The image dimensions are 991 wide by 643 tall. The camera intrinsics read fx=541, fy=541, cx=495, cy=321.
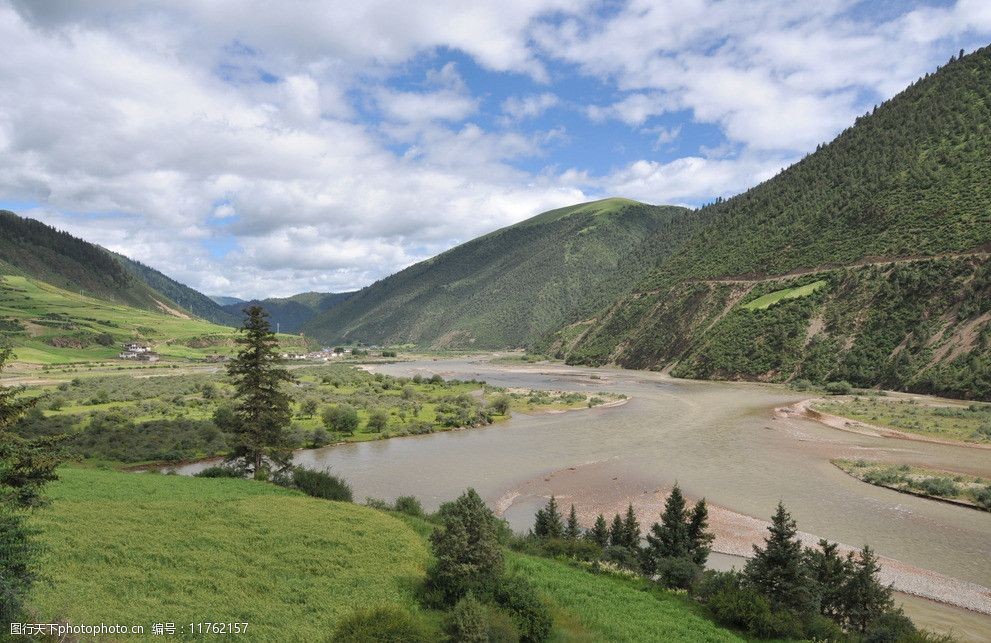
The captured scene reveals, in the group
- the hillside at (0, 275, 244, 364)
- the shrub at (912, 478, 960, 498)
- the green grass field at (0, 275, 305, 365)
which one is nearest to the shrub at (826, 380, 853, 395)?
the shrub at (912, 478, 960, 498)

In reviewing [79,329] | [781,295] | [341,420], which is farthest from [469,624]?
[79,329]

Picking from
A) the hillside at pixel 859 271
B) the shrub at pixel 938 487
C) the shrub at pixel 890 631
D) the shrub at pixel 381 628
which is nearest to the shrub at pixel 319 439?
the shrub at pixel 381 628

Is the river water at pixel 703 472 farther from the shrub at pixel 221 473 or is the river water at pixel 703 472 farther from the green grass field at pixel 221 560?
the green grass field at pixel 221 560

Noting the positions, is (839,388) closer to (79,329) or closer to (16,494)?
(16,494)

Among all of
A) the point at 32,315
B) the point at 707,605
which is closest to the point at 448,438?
the point at 707,605

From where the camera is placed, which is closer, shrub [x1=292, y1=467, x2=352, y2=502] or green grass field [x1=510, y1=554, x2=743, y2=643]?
green grass field [x1=510, y1=554, x2=743, y2=643]

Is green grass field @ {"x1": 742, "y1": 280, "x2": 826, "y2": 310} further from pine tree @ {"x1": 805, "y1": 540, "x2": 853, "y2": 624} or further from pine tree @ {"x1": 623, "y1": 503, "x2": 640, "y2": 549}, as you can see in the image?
pine tree @ {"x1": 805, "y1": 540, "x2": 853, "y2": 624}
